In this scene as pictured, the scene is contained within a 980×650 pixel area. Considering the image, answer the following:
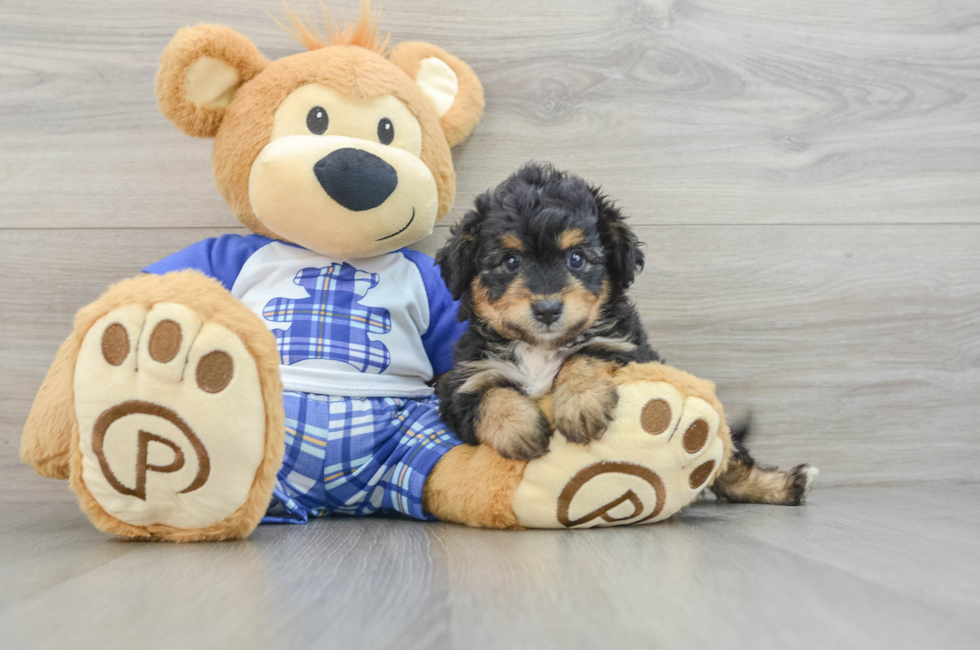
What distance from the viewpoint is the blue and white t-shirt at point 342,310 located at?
4.64 ft

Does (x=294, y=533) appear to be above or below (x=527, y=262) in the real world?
below

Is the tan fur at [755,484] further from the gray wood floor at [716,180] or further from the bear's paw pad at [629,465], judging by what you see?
the bear's paw pad at [629,465]

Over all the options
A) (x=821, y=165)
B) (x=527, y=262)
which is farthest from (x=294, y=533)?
(x=821, y=165)

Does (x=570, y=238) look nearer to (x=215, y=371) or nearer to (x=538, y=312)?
(x=538, y=312)

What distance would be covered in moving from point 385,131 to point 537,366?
0.62 meters

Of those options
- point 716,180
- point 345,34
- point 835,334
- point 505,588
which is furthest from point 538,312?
point 835,334

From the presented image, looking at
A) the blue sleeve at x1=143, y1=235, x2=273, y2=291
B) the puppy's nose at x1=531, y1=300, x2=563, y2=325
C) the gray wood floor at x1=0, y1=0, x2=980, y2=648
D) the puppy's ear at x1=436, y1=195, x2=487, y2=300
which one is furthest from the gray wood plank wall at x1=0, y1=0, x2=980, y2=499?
the puppy's nose at x1=531, y1=300, x2=563, y2=325

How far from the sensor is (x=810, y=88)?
191 centimetres

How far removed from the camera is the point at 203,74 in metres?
1.43

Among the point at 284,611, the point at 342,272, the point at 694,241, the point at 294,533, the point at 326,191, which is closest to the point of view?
the point at 284,611

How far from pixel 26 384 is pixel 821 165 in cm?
224

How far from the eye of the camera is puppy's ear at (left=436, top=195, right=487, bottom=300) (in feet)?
4.25

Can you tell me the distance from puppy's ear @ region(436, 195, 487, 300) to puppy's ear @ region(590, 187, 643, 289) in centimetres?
23

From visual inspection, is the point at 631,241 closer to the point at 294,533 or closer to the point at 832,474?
the point at 294,533
